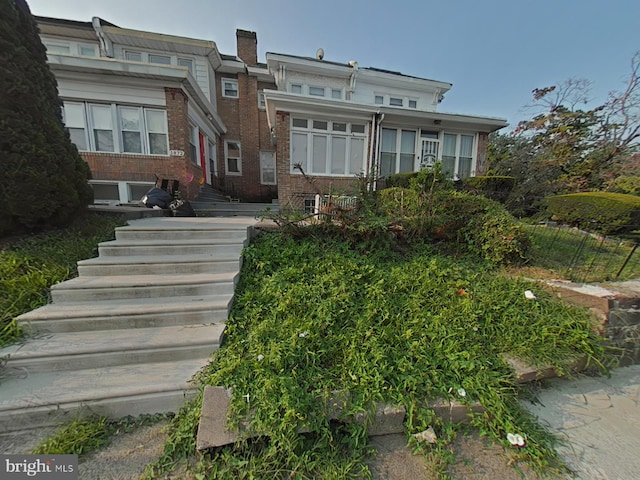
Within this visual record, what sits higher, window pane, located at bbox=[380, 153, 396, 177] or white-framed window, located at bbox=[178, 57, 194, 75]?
white-framed window, located at bbox=[178, 57, 194, 75]

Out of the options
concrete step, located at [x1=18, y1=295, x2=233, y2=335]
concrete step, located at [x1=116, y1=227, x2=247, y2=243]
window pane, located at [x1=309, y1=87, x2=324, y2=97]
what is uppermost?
window pane, located at [x1=309, y1=87, x2=324, y2=97]

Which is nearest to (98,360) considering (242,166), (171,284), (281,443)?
(171,284)

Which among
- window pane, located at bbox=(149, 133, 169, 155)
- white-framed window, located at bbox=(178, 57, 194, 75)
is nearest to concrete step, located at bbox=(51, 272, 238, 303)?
window pane, located at bbox=(149, 133, 169, 155)

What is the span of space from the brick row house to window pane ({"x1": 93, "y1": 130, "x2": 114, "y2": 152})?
0.10ft

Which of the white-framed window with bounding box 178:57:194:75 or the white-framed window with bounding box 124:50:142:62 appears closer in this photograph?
the white-framed window with bounding box 124:50:142:62

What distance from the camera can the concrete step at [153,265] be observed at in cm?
271

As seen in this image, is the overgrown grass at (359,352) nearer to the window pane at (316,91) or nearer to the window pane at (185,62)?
the window pane at (316,91)

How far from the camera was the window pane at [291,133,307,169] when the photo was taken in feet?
26.2

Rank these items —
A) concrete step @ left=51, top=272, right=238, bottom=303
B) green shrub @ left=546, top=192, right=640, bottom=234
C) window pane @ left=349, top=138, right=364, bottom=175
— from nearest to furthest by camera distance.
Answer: concrete step @ left=51, top=272, right=238, bottom=303, green shrub @ left=546, top=192, right=640, bottom=234, window pane @ left=349, top=138, right=364, bottom=175

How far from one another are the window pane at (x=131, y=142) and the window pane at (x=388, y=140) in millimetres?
8242

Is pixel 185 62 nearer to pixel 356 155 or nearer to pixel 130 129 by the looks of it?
pixel 130 129

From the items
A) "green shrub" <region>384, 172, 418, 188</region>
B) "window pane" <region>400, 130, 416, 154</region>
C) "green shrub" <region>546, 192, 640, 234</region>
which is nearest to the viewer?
"green shrub" <region>546, 192, 640, 234</region>

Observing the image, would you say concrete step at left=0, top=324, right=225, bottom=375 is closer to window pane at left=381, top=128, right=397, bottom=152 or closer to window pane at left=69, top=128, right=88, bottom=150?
window pane at left=69, top=128, right=88, bottom=150

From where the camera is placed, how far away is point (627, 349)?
2.35m
